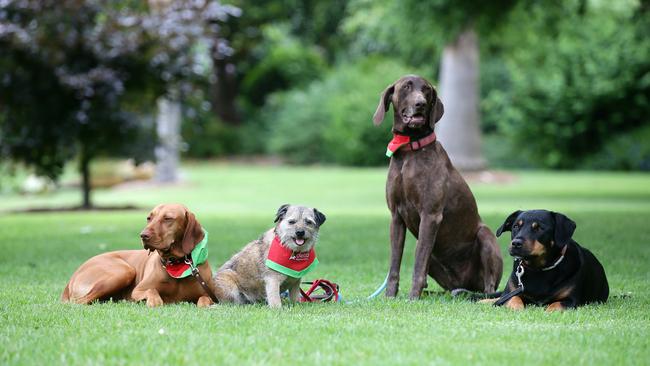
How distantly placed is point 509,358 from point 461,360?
30cm

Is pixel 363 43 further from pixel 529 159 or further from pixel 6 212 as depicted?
pixel 6 212

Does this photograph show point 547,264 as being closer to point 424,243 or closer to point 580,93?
point 424,243

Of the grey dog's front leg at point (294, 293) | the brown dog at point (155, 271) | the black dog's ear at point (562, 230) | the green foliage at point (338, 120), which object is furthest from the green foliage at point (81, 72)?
the green foliage at point (338, 120)

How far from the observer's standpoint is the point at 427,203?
8586mm

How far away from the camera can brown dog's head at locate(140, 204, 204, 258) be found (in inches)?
297

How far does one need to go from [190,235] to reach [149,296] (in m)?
0.60

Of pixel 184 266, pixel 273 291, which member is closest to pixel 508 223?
pixel 273 291

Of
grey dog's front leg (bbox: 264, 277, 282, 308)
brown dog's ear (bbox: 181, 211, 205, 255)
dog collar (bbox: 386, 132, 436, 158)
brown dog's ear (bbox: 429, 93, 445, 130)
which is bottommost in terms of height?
grey dog's front leg (bbox: 264, 277, 282, 308)

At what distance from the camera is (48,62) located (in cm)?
1886

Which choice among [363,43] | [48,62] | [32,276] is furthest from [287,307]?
[363,43]

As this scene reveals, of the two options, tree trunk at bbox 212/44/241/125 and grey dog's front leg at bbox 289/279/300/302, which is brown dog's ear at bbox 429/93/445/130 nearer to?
grey dog's front leg at bbox 289/279/300/302

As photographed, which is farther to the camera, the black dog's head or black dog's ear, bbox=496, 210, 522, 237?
black dog's ear, bbox=496, 210, 522, 237

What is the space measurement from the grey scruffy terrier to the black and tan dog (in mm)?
1630

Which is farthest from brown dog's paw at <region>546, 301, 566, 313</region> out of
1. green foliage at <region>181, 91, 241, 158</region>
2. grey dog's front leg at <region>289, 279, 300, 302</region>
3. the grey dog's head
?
green foliage at <region>181, 91, 241, 158</region>
